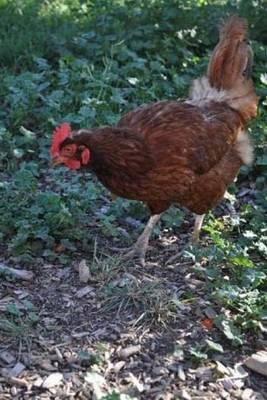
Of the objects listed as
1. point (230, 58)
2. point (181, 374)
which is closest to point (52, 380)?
point (181, 374)

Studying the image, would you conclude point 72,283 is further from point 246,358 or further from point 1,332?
point 246,358

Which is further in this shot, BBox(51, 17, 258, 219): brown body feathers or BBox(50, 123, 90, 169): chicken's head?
BBox(51, 17, 258, 219): brown body feathers

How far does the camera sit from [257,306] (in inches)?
164

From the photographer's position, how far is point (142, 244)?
4.79 m

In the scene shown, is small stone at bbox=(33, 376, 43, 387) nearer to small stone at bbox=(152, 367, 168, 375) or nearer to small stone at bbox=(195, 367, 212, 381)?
small stone at bbox=(152, 367, 168, 375)

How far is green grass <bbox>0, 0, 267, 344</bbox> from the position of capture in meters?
4.56

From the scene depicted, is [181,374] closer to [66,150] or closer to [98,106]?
[66,150]

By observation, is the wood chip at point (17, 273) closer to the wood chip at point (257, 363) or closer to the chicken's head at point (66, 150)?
the chicken's head at point (66, 150)

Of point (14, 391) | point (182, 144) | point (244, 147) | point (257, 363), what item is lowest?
point (14, 391)

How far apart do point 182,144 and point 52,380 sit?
1712 mm

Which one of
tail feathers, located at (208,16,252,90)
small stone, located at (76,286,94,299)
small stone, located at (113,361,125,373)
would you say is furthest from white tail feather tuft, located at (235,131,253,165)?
small stone, located at (113,361,125,373)

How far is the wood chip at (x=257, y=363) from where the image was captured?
12.3 ft

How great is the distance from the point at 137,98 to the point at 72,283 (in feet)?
8.19

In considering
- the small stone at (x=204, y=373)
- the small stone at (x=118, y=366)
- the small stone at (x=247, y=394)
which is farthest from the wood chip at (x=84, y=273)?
the small stone at (x=247, y=394)
